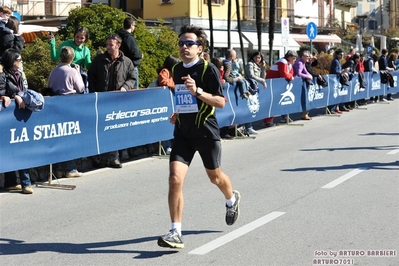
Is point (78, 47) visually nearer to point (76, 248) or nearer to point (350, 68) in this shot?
point (76, 248)

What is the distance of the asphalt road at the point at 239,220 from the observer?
7066mm

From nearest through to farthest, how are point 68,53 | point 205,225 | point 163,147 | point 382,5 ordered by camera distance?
point 205,225 → point 68,53 → point 163,147 → point 382,5

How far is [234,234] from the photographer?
7.85 meters

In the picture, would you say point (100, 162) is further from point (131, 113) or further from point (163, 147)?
point (163, 147)

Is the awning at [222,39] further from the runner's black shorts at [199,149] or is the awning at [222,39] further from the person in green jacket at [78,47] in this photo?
the runner's black shorts at [199,149]

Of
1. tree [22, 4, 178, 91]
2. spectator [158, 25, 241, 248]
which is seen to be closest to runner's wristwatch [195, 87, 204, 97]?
spectator [158, 25, 241, 248]

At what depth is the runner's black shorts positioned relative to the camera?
293 inches

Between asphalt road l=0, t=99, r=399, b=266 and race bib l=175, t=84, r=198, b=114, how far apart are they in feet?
4.17

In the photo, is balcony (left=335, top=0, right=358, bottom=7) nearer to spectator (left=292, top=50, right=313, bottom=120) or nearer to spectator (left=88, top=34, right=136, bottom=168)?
spectator (left=292, top=50, right=313, bottom=120)

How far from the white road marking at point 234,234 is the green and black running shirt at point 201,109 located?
3.24 feet

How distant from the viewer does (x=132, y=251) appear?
724cm

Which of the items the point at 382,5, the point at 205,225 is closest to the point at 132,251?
the point at 205,225

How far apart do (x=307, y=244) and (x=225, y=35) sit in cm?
4277

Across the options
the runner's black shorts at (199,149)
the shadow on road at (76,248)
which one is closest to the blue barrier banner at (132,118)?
the shadow on road at (76,248)
